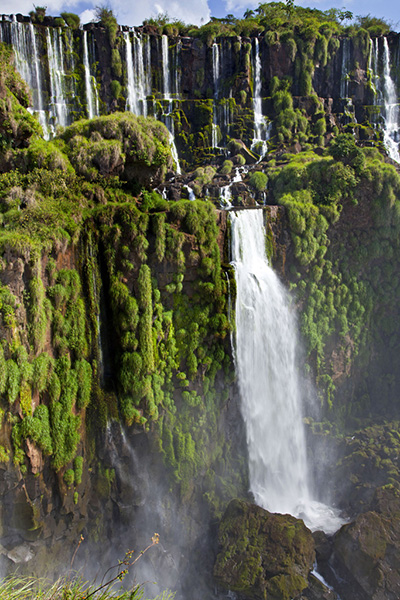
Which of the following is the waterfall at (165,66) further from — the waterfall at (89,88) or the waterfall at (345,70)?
the waterfall at (345,70)

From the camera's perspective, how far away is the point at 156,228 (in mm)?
16500

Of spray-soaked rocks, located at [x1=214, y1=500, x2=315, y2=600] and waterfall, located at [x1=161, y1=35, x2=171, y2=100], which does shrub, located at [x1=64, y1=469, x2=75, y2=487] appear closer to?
spray-soaked rocks, located at [x1=214, y1=500, x2=315, y2=600]

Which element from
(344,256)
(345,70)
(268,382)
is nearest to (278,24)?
(345,70)

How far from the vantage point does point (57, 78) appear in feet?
99.3

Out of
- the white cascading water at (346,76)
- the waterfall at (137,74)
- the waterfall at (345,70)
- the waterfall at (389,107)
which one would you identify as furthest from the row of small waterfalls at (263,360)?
the waterfall at (345,70)

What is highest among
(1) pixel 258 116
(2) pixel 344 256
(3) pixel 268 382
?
(1) pixel 258 116

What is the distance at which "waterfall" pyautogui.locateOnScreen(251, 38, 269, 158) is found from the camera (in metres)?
33.0

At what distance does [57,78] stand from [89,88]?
2.29m

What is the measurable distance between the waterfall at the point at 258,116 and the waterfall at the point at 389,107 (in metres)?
10.4

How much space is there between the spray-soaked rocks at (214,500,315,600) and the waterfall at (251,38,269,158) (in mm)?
25596

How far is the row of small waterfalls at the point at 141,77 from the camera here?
29484mm

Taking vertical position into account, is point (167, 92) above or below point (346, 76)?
below

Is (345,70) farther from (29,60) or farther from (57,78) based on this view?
(29,60)

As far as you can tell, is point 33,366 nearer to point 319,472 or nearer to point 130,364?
point 130,364
